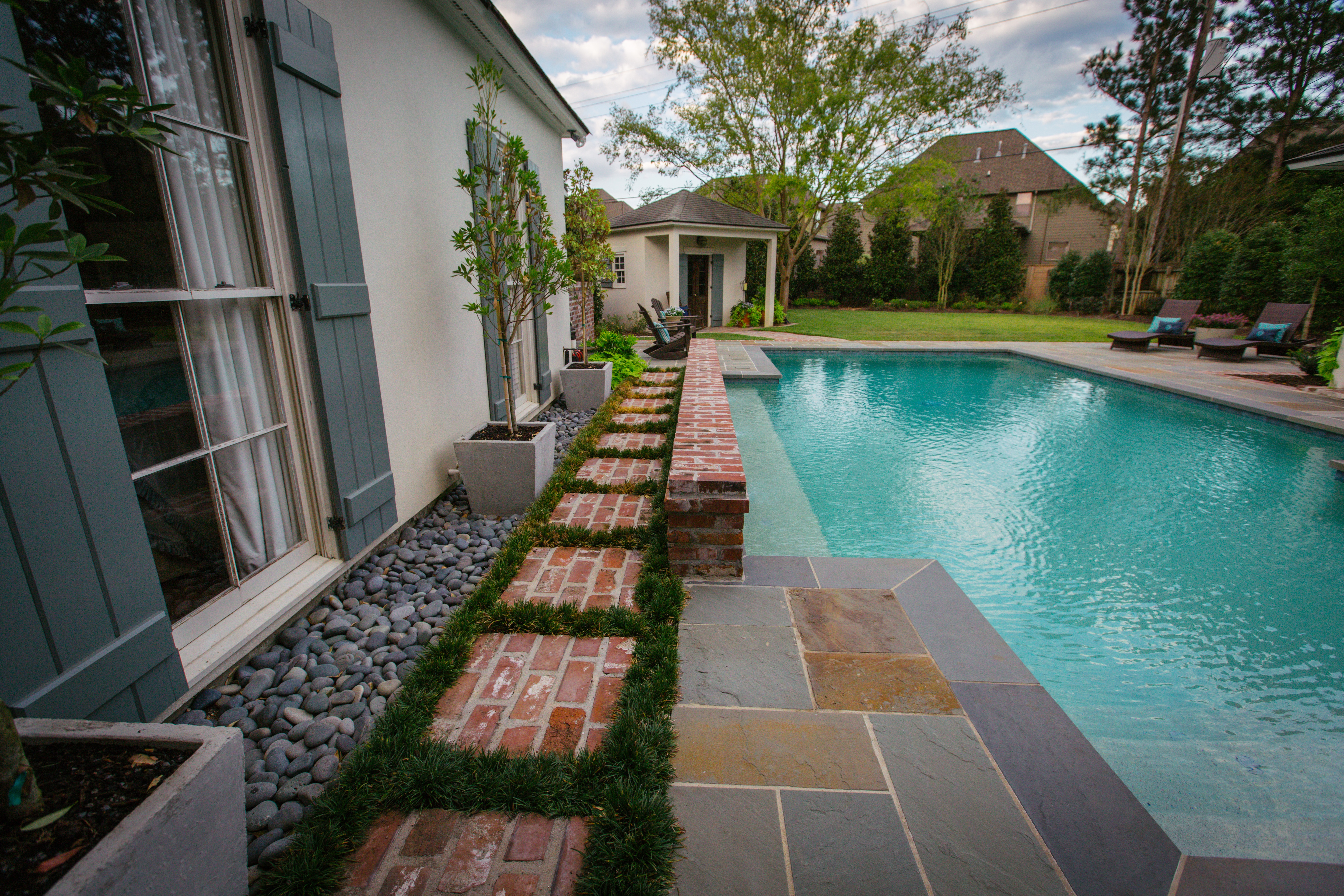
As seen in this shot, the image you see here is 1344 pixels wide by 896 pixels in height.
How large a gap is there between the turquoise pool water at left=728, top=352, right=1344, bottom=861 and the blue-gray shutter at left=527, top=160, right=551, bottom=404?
215 cm

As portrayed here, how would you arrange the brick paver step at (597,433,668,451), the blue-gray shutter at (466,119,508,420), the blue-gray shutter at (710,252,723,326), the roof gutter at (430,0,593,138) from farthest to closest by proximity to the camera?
the blue-gray shutter at (710,252,723,326)
the brick paver step at (597,433,668,451)
the blue-gray shutter at (466,119,508,420)
the roof gutter at (430,0,593,138)

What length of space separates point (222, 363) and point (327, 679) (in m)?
1.21

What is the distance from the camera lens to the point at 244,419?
2166mm

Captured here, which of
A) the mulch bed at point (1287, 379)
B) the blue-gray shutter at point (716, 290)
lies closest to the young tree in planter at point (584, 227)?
the blue-gray shutter at point (716, 290)

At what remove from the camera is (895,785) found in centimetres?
162

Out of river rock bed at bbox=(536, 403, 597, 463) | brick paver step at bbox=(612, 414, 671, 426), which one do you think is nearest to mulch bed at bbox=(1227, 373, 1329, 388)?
brick paver step at bbox=(612, 414, 671, 426)

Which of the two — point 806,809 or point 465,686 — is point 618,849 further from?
point 465,686

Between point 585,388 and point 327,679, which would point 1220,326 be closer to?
point 585,388

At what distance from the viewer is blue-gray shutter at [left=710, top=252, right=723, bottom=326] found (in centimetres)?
1568

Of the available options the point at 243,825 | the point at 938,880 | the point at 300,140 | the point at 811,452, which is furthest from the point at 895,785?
the point at 811,452

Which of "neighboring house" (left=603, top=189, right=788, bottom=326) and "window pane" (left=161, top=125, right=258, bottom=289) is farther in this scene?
"neighboring house" (left=603, top=189, right=788, bottom=326)

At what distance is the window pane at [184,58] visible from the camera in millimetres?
1759

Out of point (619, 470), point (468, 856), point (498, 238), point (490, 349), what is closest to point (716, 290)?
point (490, 349)

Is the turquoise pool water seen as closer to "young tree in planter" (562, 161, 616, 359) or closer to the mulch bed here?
the mulch bed
